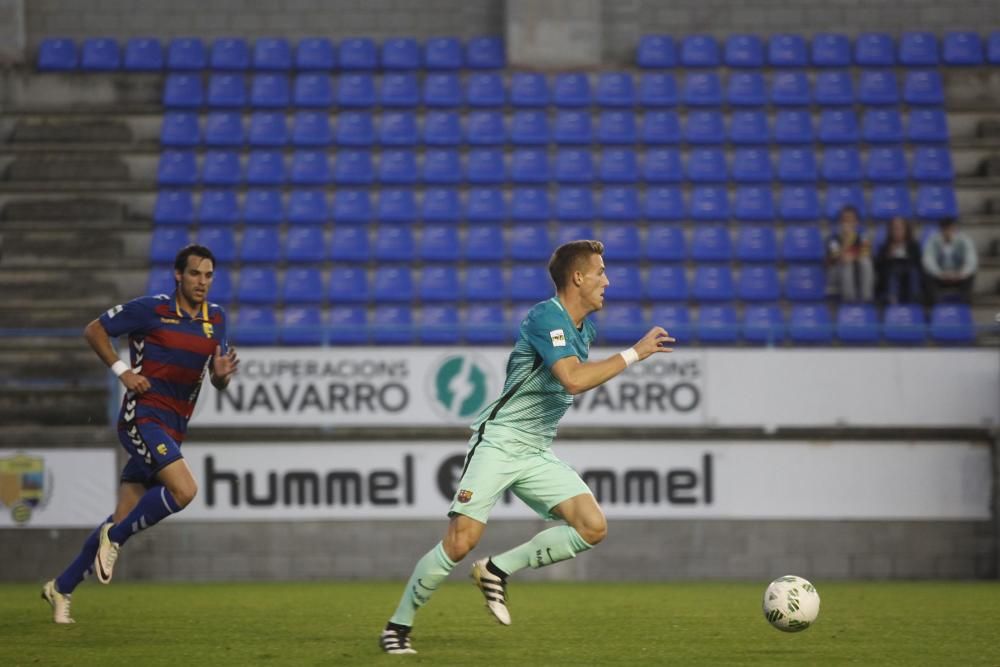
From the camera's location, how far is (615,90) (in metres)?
19.6

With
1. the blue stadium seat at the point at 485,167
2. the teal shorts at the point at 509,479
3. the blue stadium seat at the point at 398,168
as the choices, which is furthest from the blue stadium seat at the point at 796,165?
the teal shorts at the point at 509,479

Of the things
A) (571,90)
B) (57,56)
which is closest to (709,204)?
(571,90)

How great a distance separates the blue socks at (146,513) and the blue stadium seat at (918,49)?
47.2 feet

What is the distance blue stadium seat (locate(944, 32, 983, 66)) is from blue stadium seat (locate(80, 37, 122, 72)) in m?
11.4

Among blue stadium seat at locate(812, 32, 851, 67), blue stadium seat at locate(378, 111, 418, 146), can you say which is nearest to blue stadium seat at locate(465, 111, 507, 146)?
blue stadium seat at locate(378, 111, 418, 146)

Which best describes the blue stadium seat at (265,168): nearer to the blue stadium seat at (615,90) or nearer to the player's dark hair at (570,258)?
the blue stadium seat at (615,90)

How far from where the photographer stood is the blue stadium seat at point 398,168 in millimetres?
18672

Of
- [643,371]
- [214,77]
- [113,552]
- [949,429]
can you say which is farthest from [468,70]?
[113,552]

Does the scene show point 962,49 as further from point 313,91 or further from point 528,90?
point 313,91

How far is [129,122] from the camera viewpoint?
64.6 feet

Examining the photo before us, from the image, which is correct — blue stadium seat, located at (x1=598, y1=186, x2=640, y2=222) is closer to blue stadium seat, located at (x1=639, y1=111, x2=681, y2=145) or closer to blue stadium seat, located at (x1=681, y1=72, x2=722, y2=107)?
blue stadium seat, located at (x1=639, y1=111, x2=681, y2=145)

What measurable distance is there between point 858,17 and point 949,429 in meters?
8.82

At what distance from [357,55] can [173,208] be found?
11.4 ft

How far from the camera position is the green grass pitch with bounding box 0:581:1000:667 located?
23.3 ft
